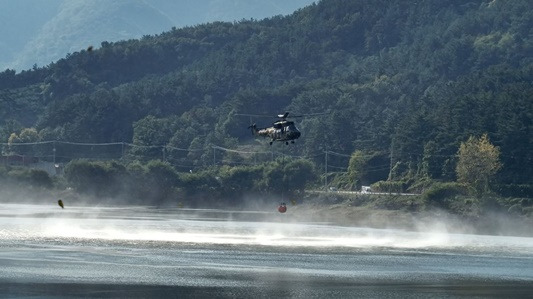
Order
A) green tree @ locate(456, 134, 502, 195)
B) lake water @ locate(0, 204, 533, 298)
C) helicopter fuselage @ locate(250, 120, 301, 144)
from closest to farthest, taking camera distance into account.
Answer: lake water @ locate(0, 204, 533, 298)
helicopter fuselage @ locate(250, 120, 301, 144)
green tree @ locate(456, 134, 502, 195)

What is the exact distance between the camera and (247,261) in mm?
118750

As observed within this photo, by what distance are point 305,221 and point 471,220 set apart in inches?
1009

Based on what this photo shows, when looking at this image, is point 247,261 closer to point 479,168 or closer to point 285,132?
point 285,132

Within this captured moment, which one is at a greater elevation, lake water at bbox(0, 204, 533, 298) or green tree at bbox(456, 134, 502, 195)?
green tree at bbox(456, 134, 502, 195)

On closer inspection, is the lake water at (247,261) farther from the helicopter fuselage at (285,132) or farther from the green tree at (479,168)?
the green tree at (479,168)

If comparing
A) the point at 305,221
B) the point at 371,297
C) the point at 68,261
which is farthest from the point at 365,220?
the point at 371,297

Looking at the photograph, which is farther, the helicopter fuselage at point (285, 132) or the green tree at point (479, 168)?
the green tree at point (479, 168)

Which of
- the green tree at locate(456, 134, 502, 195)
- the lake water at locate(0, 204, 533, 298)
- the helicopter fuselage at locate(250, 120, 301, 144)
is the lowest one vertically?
the lake water at locate(0, 204, 533, 298)

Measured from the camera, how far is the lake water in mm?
98688

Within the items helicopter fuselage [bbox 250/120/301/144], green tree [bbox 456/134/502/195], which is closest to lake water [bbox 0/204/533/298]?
helicopter fuselage [bbox 250/120/301/144]

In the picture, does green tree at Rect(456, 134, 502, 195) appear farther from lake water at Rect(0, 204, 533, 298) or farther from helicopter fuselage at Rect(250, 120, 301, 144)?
helicopter fuselage at Rect(250, 120, 301, 144)

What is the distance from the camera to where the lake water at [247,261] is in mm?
98688

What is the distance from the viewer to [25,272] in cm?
10500

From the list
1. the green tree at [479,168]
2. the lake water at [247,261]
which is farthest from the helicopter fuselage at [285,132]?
the green tree at [479,168]
